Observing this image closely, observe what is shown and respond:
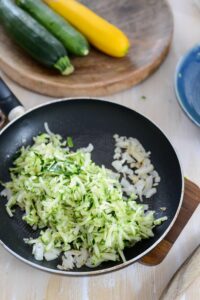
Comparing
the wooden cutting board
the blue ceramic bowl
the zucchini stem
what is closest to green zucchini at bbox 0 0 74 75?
the zucchini stem

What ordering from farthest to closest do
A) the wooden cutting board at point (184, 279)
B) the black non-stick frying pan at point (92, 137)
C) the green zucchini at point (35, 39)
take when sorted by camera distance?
the green zucchini at point (35, 39) → the black non-stick frying pan at point (92, 137) → the wooden cutting board at point (184, 279)

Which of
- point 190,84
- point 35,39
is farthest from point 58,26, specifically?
point 190,84

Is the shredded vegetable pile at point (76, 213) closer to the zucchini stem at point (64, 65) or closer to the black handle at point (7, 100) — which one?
the black handle at point (7, 100)

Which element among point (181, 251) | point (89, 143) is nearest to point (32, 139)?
point (89, 143)

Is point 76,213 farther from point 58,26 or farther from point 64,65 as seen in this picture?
point 58,26

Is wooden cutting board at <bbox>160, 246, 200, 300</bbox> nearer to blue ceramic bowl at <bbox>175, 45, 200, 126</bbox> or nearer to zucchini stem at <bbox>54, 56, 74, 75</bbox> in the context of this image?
blue ceramic bowl at <bbox>175, 45, 200, 126</bbox>

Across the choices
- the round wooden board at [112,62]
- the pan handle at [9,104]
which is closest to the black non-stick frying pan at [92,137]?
the pan handle at [9,104]
